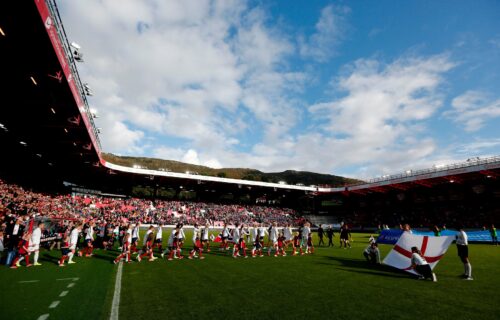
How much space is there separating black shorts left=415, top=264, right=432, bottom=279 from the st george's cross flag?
371 mm

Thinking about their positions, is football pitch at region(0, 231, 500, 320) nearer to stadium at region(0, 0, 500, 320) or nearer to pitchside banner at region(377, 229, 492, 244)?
stadium at region(0, 0, 500, 320)

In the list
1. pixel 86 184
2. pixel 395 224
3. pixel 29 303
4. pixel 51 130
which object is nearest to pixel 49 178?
pixel 86 184

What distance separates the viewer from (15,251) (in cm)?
1173

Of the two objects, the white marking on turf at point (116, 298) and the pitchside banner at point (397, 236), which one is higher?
the pitchside banner at point (397, 236)

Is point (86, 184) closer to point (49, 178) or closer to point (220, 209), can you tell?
point (49, 178)

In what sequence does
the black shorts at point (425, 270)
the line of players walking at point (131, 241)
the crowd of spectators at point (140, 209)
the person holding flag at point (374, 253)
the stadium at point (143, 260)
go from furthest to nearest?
the crowd of spectators at point (140, 209)
the person holding flag at point (374, 253)
the line of players walking at point (131, 241)
the black shorts at point (425, 270)
the stadium at point (143, 260)

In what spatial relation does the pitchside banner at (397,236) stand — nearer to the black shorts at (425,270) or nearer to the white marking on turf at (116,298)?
the black shorts at (425,270)

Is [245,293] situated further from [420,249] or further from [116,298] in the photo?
[420,249]

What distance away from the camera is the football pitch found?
5.85 m

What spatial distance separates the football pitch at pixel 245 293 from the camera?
5.85 meters

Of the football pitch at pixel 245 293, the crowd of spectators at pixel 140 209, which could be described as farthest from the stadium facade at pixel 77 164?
the football pitch at pixel 245 293

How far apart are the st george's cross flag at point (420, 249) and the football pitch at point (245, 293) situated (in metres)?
0.46

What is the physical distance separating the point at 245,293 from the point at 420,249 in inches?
303

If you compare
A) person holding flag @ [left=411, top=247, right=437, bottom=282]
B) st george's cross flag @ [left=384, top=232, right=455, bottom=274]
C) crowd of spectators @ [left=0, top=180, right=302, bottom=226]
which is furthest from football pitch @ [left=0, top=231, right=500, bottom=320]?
crowd of spectators @ [left=0, top=180, right=302, bottom=226]
